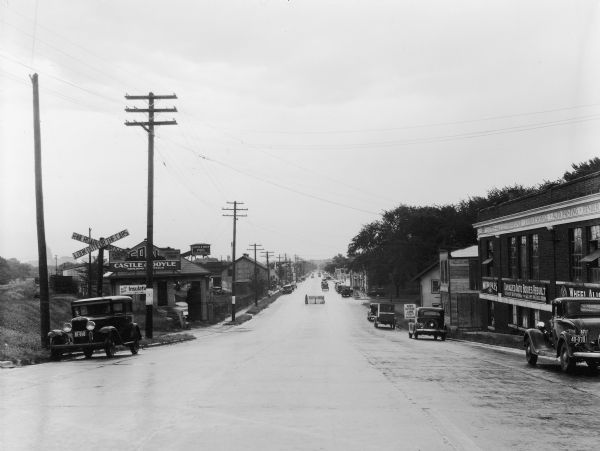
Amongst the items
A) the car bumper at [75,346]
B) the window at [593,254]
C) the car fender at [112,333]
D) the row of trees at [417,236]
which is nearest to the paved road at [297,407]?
the car bumper at [75,346]

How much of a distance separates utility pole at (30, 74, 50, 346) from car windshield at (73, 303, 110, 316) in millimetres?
980

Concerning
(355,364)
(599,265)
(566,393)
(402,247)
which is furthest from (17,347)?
(402,247)

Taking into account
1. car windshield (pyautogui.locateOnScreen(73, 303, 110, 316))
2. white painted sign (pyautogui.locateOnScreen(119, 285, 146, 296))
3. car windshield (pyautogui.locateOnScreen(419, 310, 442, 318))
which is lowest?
car windshield (pyautogui.locateOnScreen(419, 310, 442, 318))

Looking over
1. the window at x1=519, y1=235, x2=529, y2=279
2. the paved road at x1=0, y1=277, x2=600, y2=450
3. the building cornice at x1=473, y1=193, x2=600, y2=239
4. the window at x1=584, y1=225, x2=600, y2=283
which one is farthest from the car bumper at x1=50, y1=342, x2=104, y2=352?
the window at x1=519, y1=235, x2=529, y2=279

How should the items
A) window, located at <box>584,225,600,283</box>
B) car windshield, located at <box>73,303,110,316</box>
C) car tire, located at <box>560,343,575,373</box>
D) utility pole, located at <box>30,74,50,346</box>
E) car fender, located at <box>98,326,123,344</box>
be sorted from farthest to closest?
window, located at <box>584,225,600,283</box>, car windshield, located at <box>73,303,110,316</box>, utility pole, located at <box>30,74,50,346</box>, car fender, located at <box>98,326,123,344</box>, car tire, located at <box>560,343,575,373</box>

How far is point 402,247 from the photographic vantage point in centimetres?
10356

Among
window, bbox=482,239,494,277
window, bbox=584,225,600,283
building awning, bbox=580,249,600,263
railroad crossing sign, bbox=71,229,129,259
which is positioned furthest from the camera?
window, bbox=482,239,494,277

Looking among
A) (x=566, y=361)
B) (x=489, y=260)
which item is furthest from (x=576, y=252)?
(x=566, y=361)

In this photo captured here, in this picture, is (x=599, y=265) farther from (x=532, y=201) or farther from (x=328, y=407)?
(x=328, y=407)

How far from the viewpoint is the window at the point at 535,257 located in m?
36.1

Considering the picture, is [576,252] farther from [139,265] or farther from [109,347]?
[139,265]

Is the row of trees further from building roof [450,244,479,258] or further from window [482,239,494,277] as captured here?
window [482,239,494,277]

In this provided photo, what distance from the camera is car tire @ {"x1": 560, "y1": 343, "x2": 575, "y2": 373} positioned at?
17.0 metres

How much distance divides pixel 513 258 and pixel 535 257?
14.9 ft
